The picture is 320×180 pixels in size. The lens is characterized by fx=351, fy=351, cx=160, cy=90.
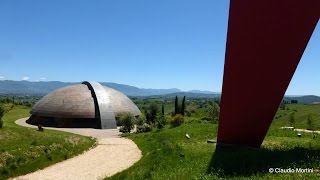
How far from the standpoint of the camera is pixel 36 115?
62.0m

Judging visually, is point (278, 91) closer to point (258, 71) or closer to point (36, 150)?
point (258, 71)

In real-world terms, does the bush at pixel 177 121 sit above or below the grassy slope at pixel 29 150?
above

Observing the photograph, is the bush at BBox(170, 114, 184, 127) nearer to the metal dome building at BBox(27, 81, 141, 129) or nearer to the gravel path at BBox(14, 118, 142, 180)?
the gravel path at BBox(14, 118, 142, 180)

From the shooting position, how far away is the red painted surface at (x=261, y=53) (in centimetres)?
1141

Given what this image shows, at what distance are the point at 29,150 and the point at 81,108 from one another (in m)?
33.4

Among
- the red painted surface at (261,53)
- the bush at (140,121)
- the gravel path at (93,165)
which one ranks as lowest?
the gravel path at (93,165)

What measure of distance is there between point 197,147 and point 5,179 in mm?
12190

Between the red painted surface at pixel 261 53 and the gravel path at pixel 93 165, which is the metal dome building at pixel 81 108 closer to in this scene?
the gravel path at pixel 93 165

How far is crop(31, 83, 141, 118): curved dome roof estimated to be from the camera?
194ft

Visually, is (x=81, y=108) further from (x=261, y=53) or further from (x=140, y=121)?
(x=261, y=53)

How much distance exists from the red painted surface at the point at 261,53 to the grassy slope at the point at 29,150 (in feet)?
50.6

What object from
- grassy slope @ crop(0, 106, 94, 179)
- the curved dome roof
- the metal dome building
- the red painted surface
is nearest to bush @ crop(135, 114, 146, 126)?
the metal dome building

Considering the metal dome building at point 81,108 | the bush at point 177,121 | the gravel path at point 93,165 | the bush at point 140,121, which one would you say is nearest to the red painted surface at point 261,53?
the gravel path at point 93,165

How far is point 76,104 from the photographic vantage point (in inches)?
2392
